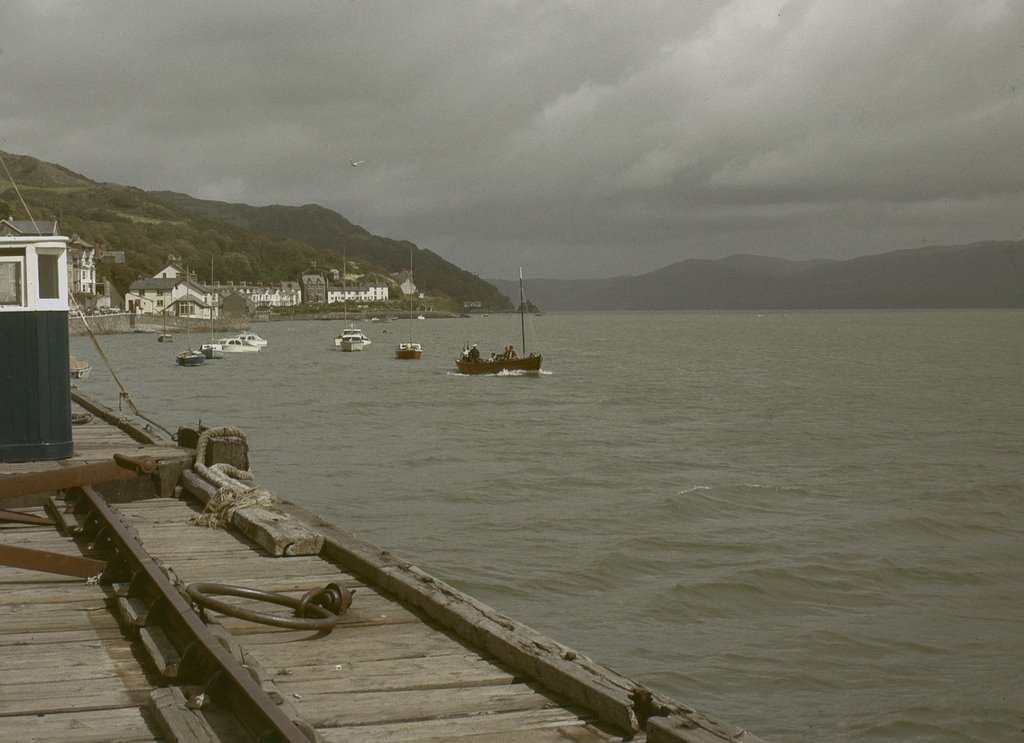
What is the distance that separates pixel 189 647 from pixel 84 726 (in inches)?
28.1

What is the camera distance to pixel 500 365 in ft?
246

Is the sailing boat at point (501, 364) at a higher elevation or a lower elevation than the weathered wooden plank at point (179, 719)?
lower

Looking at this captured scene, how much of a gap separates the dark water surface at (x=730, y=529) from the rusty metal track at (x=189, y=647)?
210 inches

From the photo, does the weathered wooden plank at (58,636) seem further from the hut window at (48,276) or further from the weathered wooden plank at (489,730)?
the hut window at (48,276)

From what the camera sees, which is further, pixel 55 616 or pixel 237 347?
pixel 237 347

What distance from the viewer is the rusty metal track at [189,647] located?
4617 millimetres

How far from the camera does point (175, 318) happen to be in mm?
189125

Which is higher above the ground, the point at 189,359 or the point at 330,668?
the point at 330,668

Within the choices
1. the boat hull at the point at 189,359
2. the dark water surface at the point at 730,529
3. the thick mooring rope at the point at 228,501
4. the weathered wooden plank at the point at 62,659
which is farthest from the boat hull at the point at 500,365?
the weathered wooden plank at the point at 62,659

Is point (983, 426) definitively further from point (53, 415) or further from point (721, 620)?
point (53, 415)

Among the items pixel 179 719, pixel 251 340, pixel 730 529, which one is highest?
pixel 179 719

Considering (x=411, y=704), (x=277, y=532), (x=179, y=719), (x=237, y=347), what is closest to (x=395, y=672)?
(x=411, y=704)

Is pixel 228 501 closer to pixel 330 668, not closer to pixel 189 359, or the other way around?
pixel 330 668

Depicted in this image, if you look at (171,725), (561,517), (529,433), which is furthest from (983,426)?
(171,725)
